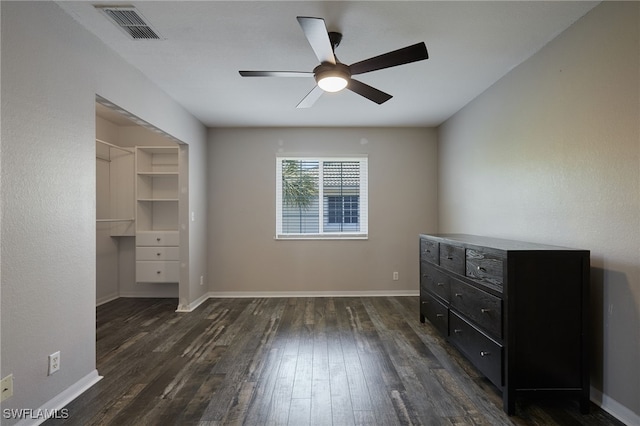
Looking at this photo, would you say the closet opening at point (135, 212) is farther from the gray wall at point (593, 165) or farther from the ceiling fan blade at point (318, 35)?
the gray wall at point (593, 165)

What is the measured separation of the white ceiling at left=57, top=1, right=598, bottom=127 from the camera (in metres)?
1.95

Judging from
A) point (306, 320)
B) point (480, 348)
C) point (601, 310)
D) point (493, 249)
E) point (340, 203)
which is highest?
point (340, 203)

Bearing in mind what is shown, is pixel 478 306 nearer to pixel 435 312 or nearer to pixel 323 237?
pixel 435 312

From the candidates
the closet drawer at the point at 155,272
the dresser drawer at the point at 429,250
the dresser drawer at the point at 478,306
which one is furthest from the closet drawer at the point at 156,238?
the dresser drawer at the point at 478,306

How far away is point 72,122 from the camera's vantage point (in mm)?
2043

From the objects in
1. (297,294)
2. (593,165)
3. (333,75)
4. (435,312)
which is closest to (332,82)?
(333,75)

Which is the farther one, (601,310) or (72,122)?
(72,122)

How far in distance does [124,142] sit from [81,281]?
10.5 ft

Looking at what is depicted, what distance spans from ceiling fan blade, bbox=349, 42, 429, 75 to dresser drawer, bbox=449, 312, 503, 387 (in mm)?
1866

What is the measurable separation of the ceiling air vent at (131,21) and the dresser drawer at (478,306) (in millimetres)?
2956

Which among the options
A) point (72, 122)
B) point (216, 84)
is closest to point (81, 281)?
point (72, 122)

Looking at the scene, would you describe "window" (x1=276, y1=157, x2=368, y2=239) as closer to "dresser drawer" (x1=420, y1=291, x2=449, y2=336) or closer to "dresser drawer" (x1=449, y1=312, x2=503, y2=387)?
"dresser drawer" (x1=420, y1=291, x2=449, y2=336)

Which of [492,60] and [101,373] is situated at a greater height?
[492,60]

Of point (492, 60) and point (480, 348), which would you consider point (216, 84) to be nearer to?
point (492, 60)
